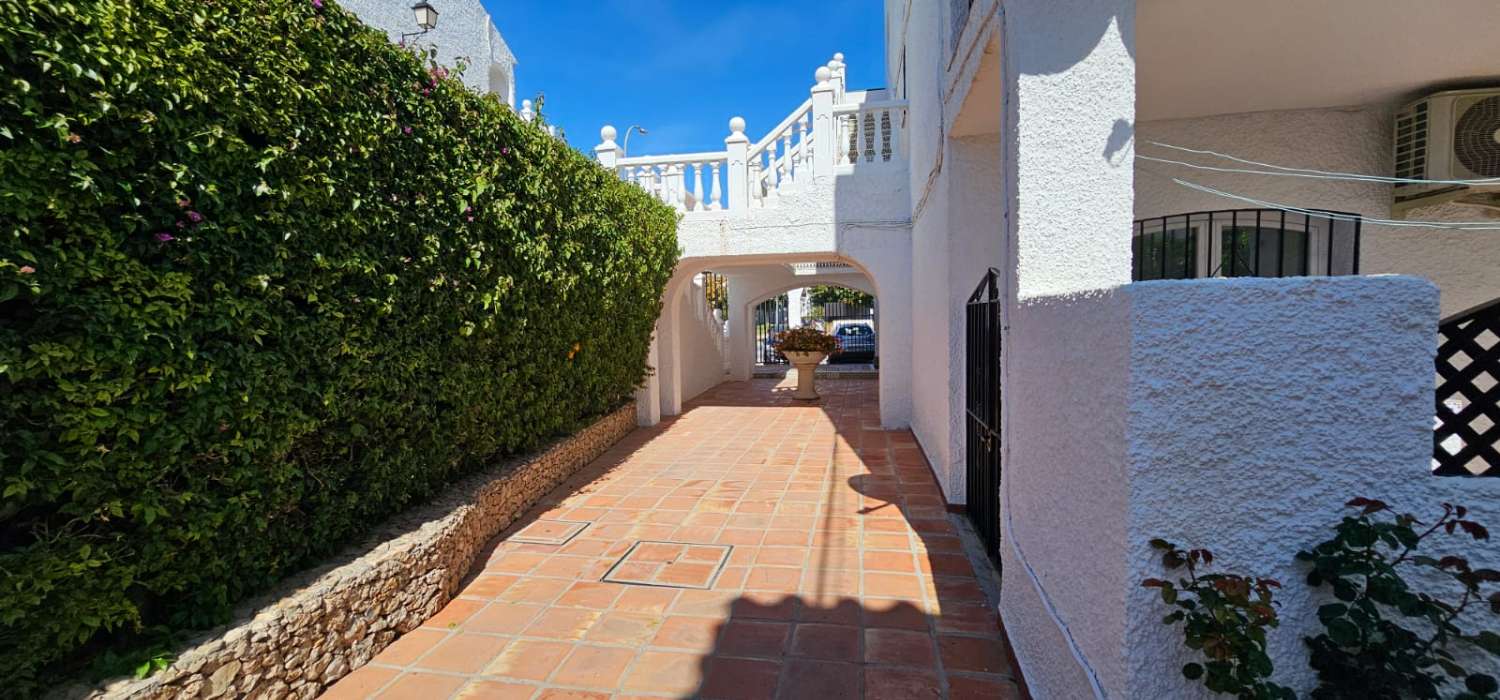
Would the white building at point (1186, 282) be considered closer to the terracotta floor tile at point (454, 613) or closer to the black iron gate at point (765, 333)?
the terracotta floor tile at point (454, 613)

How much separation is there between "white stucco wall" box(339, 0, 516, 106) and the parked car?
11.8 meters

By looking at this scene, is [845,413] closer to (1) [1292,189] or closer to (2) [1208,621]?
(1) [1292,189]

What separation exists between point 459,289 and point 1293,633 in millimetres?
4347

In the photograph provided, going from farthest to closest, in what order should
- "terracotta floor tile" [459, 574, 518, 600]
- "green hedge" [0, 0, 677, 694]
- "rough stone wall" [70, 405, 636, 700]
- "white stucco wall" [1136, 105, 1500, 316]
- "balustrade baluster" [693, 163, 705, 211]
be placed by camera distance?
"balustrade baluster" [693, 163, 705, 211], "white stucco wall" [1136, 105, 1500, 316], "terracotta floor tile" [459, 574, 518, 600], "rough stone wall" [70, 405, 636, 700], "green hedge" [0, 0, 677, 694]

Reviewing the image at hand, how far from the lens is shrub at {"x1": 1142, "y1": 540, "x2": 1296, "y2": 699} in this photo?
55.5 inches

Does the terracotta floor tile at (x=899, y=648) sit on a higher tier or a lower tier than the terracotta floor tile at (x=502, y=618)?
higher

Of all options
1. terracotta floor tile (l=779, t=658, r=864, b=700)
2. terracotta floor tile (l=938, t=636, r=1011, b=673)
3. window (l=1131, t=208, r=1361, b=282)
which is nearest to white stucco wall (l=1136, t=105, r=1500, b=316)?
window (l=1131, t=208, r=1361, b=282)

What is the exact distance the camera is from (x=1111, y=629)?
5.66 feet

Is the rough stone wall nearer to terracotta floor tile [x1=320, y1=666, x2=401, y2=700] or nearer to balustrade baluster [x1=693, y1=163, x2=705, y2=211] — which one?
terracotta floor tile [x1=320, y1=666, x2=401, y2=700]

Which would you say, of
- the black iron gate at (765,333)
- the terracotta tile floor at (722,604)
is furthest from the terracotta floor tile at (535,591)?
the black iron gate at (765,333)

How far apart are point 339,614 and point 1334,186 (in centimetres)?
723

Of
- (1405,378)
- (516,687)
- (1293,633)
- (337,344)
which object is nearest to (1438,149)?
(1405,378)

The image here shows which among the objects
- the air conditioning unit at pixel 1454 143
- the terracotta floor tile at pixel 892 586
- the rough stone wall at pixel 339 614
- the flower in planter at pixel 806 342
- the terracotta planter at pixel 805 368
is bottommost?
the terracotta floor tile at pixel 892 586

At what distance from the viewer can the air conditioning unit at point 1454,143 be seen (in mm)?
3906
